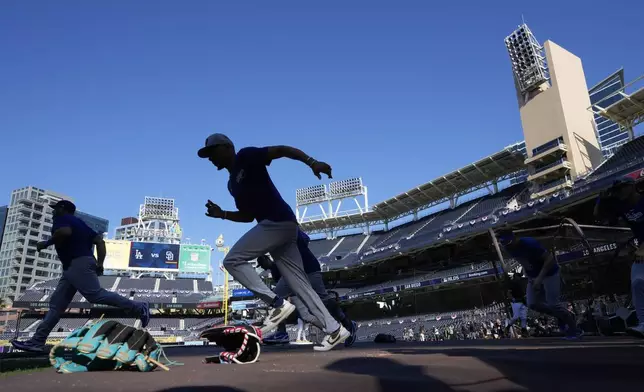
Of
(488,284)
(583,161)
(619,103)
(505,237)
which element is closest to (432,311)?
(488,284)

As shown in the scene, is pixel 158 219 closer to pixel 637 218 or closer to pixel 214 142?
pixel 214 142

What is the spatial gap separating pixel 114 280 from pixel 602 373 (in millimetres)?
50668

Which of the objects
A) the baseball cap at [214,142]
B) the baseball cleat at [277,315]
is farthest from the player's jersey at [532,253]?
the baseball cap at [214,142]

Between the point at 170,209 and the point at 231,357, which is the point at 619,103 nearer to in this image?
the point at 231,357

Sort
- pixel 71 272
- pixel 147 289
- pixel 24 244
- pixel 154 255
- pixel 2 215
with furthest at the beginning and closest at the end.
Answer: pixel 2 215 < pixel 24 244 < pixel 154 255 < pixel 147 289 < pixel 71 272

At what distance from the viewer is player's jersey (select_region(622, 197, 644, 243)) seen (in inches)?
155

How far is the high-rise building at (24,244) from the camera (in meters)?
93.8

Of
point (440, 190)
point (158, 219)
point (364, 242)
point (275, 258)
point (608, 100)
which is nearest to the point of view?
point (275, 258)

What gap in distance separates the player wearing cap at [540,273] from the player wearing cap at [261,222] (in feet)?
10.2

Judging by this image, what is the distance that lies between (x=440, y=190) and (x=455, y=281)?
12.9 m

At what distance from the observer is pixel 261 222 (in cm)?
349

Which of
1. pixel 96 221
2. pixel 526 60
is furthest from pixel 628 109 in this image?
pixel 96 221

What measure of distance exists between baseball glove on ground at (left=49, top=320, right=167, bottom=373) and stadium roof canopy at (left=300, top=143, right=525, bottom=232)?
3169 cm

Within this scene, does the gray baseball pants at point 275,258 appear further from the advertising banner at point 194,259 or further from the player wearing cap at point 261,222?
the advertising banner at point 194,259
